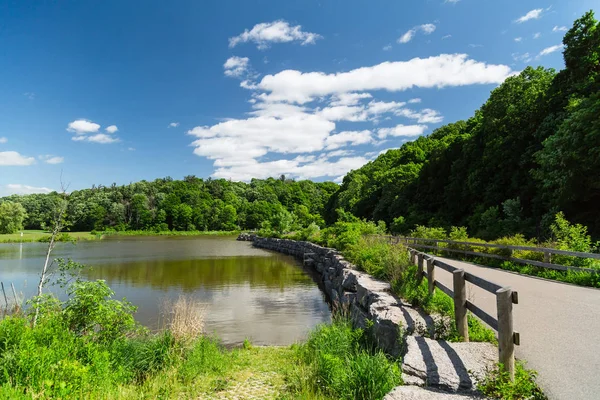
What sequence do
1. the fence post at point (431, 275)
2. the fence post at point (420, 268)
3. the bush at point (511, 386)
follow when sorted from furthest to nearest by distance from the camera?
1. the fence post at point (420, 268)
2. the fence post at point (431, 275)
3. the bush at point (511, 386)

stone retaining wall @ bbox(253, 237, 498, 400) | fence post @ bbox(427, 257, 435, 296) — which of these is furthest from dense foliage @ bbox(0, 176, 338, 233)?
fence post @ bbox(427, 257, 435, 296)

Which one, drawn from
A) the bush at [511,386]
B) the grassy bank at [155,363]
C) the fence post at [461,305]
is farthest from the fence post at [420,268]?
the bush at [511,386]

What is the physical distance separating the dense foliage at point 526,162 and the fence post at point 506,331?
15085 mm

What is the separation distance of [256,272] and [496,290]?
22.8 m

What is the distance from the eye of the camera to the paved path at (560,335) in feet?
14.2

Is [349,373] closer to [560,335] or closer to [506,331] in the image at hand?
[506,331]

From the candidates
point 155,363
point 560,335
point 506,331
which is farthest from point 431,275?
point 155,363

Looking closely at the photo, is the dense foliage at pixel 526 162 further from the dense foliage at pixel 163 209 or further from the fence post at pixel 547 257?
the dense foliage at pixel 163 209

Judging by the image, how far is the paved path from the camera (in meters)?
4.33

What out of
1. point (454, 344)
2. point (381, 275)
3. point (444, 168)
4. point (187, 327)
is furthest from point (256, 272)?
point (444, 168)

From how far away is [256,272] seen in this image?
86.8ft

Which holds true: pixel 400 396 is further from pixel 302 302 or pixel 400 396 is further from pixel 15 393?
pixel 302 302

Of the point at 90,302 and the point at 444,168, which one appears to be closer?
the point at 90,302

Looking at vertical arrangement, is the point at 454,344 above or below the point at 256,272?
above
